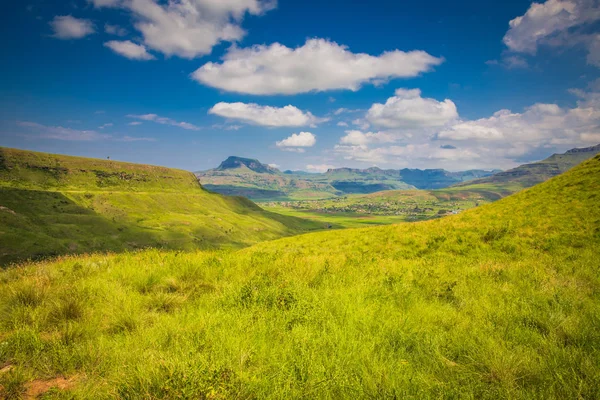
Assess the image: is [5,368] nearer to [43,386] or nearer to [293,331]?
[43,386]

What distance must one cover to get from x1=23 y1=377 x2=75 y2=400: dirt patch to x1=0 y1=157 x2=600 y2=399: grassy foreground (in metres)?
0.02

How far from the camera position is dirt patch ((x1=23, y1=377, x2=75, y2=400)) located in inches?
138

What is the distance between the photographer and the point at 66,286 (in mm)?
6410

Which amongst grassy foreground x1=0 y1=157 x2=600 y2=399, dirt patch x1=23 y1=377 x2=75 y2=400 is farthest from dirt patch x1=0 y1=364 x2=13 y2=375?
dirt patch x1=23 y1=377 x2=75 y2=400

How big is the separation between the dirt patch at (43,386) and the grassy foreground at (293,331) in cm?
2

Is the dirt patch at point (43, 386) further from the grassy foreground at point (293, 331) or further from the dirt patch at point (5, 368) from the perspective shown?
the dirt patch at point (5, 368)

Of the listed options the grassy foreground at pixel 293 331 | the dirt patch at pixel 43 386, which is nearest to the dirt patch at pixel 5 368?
the grassy foreground at pixel 293 331

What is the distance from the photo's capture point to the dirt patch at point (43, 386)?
3.52 m

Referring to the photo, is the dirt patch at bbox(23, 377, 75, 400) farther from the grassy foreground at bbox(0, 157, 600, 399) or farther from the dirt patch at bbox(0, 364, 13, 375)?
the dirt patch at bbox(0, 364, 13, 375)

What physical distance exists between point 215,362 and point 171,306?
291cm

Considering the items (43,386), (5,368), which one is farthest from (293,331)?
(5,368)

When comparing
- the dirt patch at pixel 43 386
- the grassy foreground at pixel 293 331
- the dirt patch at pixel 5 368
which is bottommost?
the dirt patch at pixel 43 386

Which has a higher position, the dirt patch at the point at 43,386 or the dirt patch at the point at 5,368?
the dirt patch at the point at 5,368

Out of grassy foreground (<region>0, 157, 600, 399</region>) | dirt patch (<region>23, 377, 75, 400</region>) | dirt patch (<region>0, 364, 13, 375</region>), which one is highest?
grassy foreground (<region>0, 157, 600, 399</region>)
